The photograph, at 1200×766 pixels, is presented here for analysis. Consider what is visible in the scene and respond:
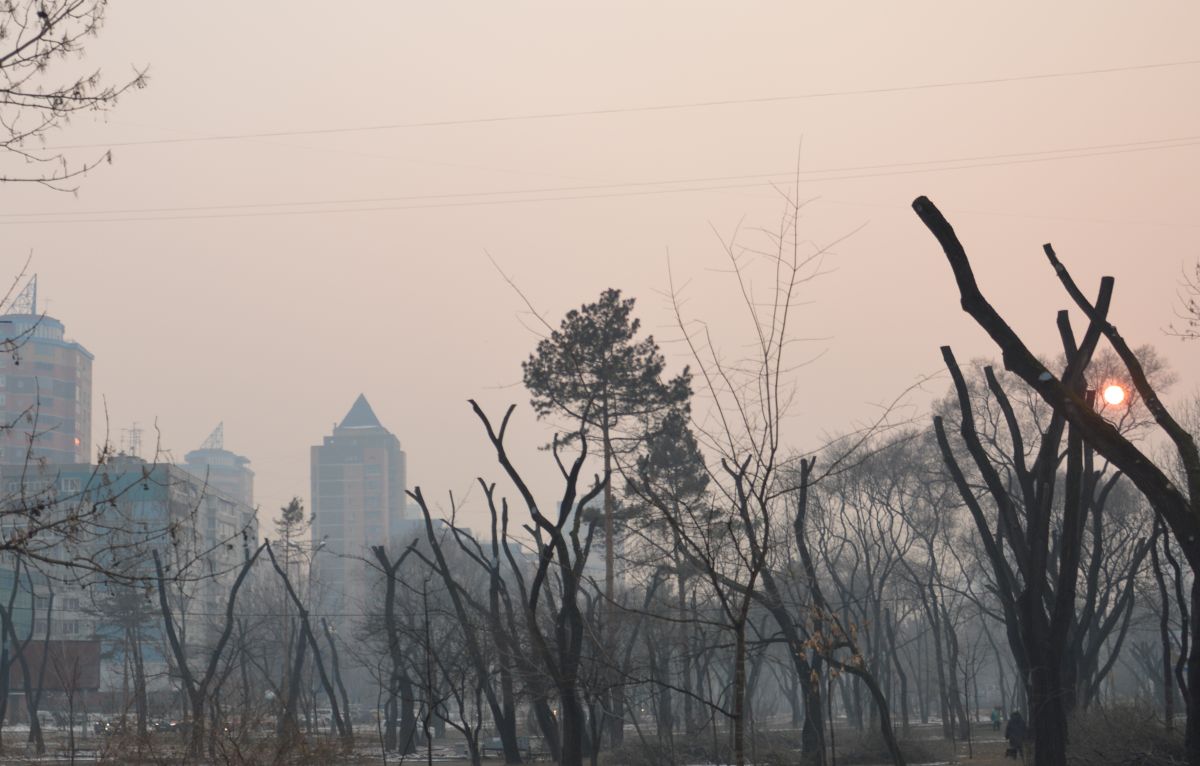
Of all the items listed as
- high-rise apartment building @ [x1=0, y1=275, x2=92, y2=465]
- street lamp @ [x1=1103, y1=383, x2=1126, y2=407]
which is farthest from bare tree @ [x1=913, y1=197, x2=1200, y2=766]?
high-rise apartment building @ [x1=0, y1=275, x2=92, y2=465]

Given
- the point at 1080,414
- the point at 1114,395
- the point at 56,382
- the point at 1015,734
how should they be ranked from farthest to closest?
the point at 56,382 < the point at 1015,734 < the point at 1114,395 < the point at 1080,414

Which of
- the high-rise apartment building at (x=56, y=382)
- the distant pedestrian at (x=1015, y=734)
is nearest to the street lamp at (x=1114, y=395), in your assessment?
the distant pedestrian at (x=1015, y=734)

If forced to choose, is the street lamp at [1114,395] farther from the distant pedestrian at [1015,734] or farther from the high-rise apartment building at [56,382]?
the high-rise apartment building at [56,382]

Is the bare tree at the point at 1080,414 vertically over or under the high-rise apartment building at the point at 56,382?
under

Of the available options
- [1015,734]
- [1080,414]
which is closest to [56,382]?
[1015,734]

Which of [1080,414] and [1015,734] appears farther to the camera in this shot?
[1015,734]

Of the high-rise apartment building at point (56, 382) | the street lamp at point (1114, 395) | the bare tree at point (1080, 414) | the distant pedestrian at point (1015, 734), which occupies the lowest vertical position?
the distant pedestrian at point (1015, 734)

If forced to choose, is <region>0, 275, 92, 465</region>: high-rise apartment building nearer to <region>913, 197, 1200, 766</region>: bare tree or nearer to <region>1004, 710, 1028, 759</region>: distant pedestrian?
<region>1004, 710, 1028, 759</region>: distant pedestrian

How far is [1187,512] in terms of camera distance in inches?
327

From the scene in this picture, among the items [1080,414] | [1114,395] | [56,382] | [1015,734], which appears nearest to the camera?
[1080,414]

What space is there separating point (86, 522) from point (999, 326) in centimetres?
532

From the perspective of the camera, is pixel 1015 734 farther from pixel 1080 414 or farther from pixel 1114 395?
pixel 1080 414

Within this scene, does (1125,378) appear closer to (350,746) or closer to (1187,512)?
(350,746)

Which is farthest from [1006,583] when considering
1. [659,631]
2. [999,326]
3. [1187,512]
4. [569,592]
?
[659,631]
